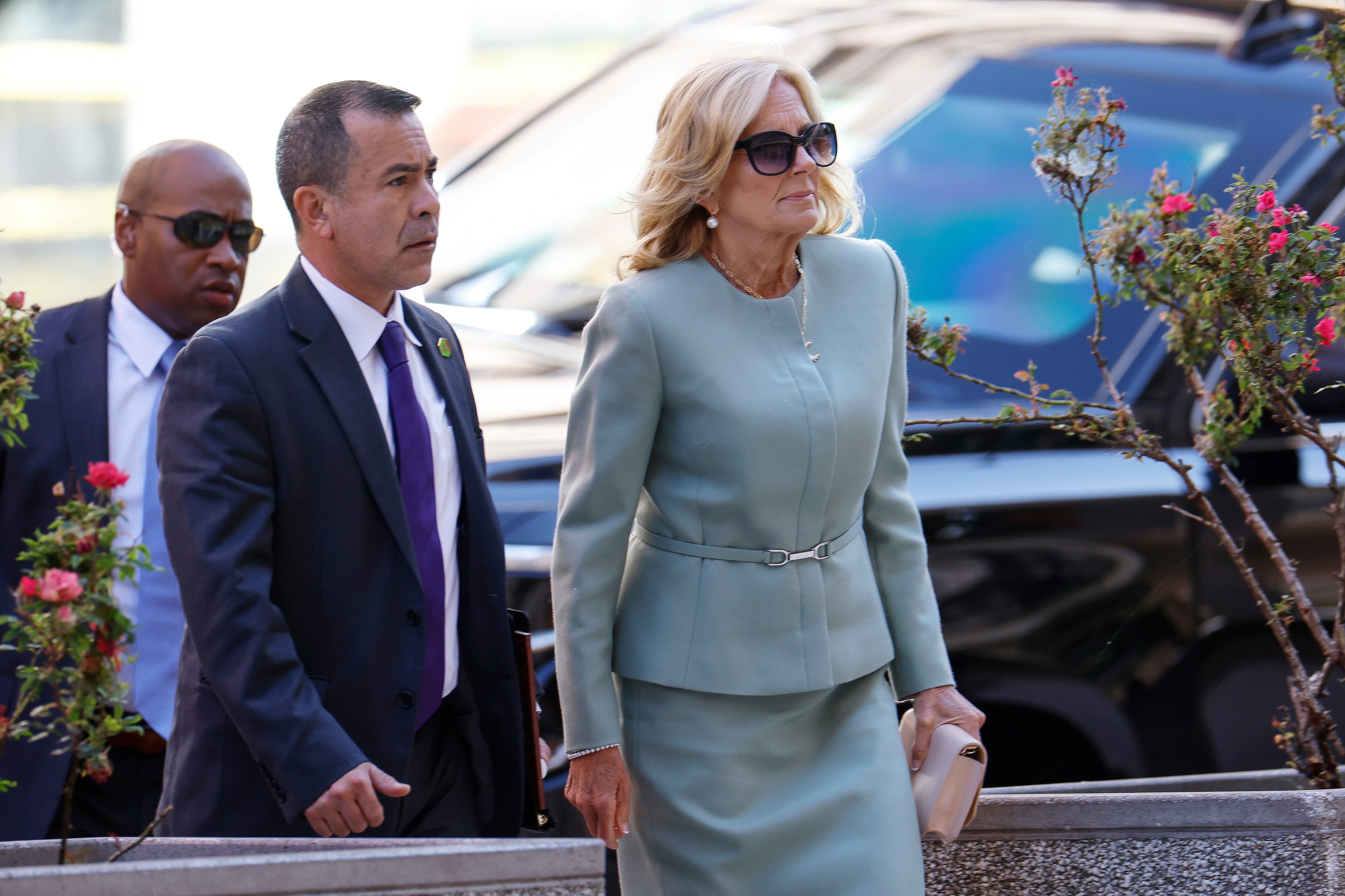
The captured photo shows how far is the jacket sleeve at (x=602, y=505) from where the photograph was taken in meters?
2.26

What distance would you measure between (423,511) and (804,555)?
22.9 inches

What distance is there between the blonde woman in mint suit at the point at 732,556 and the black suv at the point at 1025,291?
0.99 ft

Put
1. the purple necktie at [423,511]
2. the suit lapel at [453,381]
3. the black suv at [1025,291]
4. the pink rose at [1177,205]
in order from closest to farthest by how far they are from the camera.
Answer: the purple necktie at [423,511] → the suit lapel at [453,381] → the pink rose at [1177,205] → the black suv at [1025,291]

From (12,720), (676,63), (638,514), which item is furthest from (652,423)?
(676,63)

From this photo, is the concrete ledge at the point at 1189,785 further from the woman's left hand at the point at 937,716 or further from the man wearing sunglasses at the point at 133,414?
the man wearing sunglasses at the point at 133,414

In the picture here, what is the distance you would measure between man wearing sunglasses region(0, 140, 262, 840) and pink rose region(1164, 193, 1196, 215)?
1.74 meters

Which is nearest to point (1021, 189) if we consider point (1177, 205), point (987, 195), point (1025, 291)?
point (987, 195)

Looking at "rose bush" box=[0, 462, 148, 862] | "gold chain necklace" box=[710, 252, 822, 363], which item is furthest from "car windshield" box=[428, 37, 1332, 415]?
"rose bush" box=[0, 462, 148, 862]

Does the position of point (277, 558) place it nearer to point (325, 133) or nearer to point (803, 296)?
point (325, 133)

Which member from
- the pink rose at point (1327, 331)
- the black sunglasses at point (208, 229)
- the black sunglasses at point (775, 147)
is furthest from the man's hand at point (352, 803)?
the pink rose at point (1327, 331)

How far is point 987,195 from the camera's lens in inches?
154

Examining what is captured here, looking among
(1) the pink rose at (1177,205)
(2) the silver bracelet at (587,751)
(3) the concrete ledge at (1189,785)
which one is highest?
(1) the pink rose at (1177,205)

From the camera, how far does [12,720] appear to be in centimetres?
190

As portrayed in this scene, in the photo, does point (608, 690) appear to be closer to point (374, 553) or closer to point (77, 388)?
point (374, 553)
